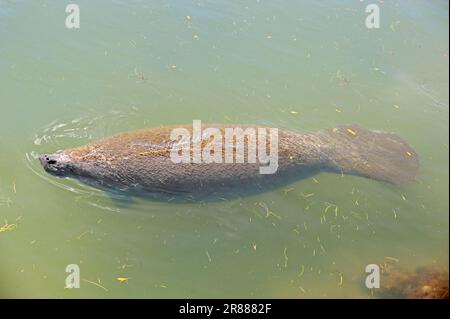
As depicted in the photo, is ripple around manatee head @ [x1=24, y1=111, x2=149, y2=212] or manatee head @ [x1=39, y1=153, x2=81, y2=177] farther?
ripple around manatee head @ [x1=24, y1=111, x2=149, y2=212]

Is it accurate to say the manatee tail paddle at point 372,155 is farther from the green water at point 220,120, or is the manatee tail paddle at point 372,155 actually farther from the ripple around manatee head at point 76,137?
the ripple around manatee head at point 76,137

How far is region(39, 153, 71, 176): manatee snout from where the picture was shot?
265 inches

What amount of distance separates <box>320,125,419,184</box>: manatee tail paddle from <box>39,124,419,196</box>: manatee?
0.02 metres

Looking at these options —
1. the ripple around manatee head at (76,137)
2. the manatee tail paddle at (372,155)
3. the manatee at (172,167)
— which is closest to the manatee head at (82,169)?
the manatee at (172,167)

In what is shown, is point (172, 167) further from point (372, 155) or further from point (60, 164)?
point (372, 155)

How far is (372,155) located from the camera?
8172 millimetres

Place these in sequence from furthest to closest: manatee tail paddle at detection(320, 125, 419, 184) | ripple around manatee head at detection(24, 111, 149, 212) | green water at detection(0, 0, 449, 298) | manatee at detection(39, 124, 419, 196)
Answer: manatee tail paddle at detection(320, 125, 419, 184) → ripple around manatee head at detection(24, 111, 149, 212) → manatee at detection(39, 124, 419, 196) → green water at detection(0, 0, 449, 298)

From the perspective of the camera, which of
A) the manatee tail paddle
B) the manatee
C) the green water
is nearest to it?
the green water

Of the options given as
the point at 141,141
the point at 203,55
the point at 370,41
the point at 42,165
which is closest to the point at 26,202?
the point at 42,165

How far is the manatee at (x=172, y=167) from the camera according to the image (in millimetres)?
6645

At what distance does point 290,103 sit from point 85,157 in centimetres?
468

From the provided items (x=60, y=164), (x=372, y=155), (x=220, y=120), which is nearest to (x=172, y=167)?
(x=60, y=164)

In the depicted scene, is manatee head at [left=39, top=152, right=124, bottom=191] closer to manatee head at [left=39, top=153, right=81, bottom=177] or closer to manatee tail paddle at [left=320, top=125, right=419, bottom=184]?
manatee head at [left=39, top=153, right=81, bottom=177]

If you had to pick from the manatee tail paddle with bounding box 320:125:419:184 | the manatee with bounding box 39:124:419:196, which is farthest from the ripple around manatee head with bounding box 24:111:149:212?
the manatee tail paddle with bounding box 320:125:419:184
